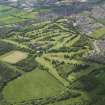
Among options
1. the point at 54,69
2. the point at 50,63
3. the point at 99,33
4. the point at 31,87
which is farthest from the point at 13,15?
the point at 31,87

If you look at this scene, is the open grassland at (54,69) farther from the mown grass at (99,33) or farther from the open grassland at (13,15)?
the open grassland at (13,15)

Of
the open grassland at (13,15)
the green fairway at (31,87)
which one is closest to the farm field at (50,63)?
the green fairway at (31,87)

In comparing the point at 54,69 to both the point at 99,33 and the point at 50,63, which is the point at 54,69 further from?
the point at 99,33

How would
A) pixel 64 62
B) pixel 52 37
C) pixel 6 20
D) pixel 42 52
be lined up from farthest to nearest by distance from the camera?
pixel 6 20
pixel 52 37
pixel 42 52
pixel 64 62

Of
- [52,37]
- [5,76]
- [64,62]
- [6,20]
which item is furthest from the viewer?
[6,20]

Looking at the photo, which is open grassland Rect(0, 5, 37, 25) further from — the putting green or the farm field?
the putting green

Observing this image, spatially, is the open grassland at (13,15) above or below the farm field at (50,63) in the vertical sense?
below

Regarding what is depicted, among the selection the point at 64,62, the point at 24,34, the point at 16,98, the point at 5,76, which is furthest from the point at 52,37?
the point at 16,98

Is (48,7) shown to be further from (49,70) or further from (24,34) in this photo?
(49,70)

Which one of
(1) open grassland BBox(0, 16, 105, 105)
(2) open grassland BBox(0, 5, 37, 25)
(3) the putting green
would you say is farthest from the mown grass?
(2) open grassland BBox(0, 5, 37, 25)
